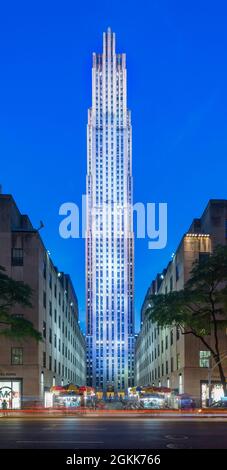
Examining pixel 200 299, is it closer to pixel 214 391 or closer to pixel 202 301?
pixel 202 301

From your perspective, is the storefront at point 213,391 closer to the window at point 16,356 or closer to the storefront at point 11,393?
the storefront at point 11,393

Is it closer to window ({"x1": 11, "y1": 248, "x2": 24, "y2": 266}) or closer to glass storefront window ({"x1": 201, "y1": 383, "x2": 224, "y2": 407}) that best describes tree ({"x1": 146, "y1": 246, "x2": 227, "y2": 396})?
glass storefront window ({"x1": 201, "y1": 383, "x2": 224, "y2": 407})

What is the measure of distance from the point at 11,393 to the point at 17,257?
1647cm

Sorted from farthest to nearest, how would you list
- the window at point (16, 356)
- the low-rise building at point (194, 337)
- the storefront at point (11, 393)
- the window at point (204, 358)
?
1. the window at point (204, 358)
2. the low-rise building at point (194, 337)
3. the window at point (16, 356)
4. the storefront at point (11, 393)

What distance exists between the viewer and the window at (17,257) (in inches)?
3260

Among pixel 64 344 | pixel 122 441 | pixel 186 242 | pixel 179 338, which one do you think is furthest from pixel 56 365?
pixel 122 441

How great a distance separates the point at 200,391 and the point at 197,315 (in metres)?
15.7

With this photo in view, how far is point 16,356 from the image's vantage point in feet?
263

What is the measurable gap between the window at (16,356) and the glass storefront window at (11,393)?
2.11 meters

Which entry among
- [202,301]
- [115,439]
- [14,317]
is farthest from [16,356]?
[115,439]

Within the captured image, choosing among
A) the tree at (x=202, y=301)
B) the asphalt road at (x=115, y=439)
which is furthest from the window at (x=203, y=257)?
the asphalt road at (x=115, y=439)

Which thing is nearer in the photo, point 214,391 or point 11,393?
point 11,393

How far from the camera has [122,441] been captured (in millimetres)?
28812

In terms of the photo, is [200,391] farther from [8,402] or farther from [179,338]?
[8,402]
